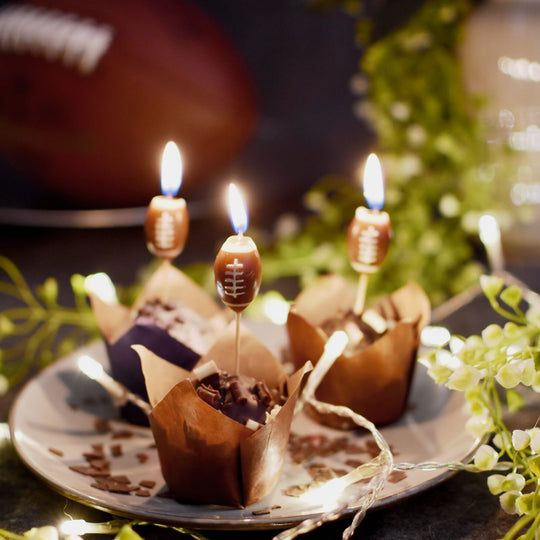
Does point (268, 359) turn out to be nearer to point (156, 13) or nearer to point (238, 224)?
point (238, 224)

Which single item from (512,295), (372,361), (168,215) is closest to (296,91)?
(168,215)

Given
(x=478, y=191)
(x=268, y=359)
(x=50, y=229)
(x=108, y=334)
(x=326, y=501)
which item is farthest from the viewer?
(x=50, y=229)

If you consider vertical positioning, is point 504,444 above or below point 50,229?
above

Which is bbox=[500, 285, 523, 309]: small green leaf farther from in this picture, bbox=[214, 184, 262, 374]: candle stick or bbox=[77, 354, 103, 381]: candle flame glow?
bbox=[77, 354, 103, 381]: candle flame glow

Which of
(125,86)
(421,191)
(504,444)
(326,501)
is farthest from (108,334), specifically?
(421,191)

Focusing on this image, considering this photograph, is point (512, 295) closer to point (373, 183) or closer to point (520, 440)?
point (520, 440)

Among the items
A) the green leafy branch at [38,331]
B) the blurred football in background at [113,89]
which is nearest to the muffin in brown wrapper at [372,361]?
the green leafy branch at [38,331]

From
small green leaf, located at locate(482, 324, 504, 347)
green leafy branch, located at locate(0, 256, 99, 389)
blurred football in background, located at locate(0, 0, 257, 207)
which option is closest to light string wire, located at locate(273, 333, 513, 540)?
small green leaf, located at locate(482, 324, 504, 347)
